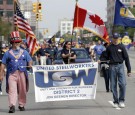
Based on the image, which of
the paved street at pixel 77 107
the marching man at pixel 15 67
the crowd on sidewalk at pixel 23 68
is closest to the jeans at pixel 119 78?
the crowd on sidewalk at pixel 23 68

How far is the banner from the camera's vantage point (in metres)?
11.9

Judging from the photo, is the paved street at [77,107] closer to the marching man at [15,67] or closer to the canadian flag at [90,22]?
the marching man at [15,67]

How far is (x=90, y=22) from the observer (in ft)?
49.3

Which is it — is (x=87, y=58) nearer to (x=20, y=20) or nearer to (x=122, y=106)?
(x=20, y=20)

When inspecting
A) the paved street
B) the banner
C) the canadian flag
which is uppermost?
the canadian flag

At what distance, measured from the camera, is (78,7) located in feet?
50.5

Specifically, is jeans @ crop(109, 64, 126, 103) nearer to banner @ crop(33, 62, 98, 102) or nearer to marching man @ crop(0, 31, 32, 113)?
banner @ crop(33, 62, 98, 102)

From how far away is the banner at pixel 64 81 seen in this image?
11.9 metres

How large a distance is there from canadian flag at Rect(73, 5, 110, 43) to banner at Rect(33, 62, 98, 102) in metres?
2.67

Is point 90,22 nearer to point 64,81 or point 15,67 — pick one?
point 64,81

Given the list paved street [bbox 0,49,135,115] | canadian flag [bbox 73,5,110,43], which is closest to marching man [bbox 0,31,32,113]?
paved street [bbox 0,49,135,115]

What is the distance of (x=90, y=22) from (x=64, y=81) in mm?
3472

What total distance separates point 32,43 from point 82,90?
9.04m

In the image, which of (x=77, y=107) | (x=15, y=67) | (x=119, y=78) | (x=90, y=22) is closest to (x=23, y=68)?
(x=15, y=67)
